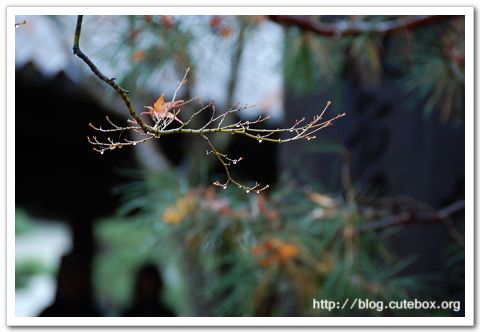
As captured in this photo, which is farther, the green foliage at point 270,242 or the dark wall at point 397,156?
the dark wall at point 397,156

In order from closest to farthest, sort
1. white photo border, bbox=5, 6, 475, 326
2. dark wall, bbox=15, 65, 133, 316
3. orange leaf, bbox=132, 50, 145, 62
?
white photo border, bbox=5, 6, 475, 326 → orange leaf, bbox=132, 50, 145, 62 → dark wall, bbox=15, 65, 133, 316

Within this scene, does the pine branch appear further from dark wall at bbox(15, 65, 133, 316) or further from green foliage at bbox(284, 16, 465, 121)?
dark wall at bbox(15, 65, 133, 316)

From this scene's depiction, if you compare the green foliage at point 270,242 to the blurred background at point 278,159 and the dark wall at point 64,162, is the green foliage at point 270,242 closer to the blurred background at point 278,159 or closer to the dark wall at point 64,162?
the blurred background at point 278,159

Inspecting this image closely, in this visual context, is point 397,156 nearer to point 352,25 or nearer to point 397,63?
point 397,63

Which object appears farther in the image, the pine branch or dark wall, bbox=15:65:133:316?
dark wall, bbox=15:65:133:316

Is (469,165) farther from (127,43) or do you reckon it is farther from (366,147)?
(127,43)

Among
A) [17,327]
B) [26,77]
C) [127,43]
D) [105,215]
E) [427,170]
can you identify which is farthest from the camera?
[105,215]

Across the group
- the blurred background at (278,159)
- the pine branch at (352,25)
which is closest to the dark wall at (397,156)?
the blurred background at (278,159)

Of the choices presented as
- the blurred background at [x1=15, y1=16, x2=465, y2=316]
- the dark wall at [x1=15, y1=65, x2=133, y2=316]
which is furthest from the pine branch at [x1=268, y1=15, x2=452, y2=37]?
the dark wall at [x1=15, y1=65, x2=133, y2=316]
